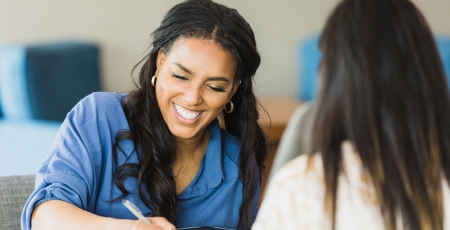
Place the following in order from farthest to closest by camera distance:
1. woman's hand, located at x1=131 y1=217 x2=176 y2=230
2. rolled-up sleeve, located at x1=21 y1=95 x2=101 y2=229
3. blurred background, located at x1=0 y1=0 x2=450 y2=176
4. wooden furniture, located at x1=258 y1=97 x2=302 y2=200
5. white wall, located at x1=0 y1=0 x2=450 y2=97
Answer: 1. white wall, located at x1=0 y1=0 x2=450 y2=97
2. wooden furniture, located at x1=258 y1=97 x2=302 y2=200
3. blurred background, located at x1=0 y1=0 x2=450 y2=176
4. rolled-up sleeve, located at x1=21 y1=95 x2=101 y2=229
5. woman's hand, located at x1=131 y1=217 x2=176 y2=230

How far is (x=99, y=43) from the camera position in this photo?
4.39 meters

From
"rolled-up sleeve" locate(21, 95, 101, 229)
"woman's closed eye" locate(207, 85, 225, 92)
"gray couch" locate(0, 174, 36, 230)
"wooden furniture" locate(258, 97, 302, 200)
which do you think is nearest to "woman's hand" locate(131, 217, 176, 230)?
"rolled-up sleeve" locate(21, 95, 101, 229)

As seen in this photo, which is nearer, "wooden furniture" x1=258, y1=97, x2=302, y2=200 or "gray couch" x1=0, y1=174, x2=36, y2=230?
"gray couch" x1=0, y1=174, x2=36, y2=230

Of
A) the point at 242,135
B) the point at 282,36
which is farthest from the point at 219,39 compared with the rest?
the point at 282,36

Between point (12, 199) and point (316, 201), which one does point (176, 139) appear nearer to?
point (12, 199)

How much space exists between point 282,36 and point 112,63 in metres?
1.21

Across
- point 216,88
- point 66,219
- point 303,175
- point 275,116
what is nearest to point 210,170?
point 216,88

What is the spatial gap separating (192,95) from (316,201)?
2.48 feet

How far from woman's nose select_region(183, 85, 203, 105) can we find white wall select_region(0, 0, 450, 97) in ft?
8.15

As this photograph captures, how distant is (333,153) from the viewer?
96cm

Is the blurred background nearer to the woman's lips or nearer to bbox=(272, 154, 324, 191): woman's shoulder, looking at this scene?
the woman's lips

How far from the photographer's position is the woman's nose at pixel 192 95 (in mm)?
1656

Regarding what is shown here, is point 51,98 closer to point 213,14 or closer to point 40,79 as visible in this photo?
point 40,79

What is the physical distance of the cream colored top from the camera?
95cm
